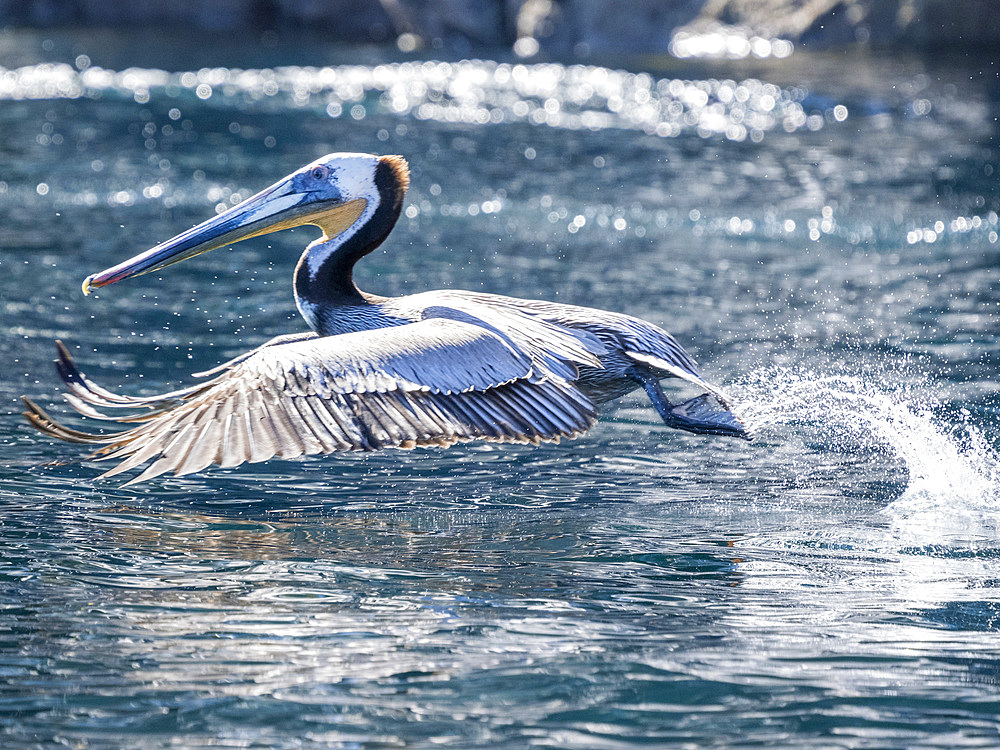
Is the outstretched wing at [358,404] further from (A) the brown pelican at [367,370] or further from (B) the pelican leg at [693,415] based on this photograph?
(B) the pelican leg at [693,415]

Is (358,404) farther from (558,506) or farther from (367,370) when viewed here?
(558,506)

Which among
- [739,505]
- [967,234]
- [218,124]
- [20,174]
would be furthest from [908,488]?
[218,124]

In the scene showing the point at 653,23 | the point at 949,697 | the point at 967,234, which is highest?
A: the point at 653,23

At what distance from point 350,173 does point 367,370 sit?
4.51ft

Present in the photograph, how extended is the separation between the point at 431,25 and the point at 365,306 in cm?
1688

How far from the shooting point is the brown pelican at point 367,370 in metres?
4.29

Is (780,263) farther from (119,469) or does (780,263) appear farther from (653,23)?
(653,23)

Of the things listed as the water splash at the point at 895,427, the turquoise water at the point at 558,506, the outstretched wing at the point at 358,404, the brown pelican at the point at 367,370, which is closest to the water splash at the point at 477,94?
the turquoise water at the point at 558,506

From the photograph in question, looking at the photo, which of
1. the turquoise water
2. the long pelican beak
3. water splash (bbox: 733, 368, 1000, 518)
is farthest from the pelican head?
water splash (bbox: 733, 368, 1000, 518)

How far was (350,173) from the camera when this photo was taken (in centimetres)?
550

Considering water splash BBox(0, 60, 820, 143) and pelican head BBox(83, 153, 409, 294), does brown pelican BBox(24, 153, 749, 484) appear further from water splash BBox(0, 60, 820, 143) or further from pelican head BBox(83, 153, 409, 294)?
water splash BBox(0, 60, 820, 143)

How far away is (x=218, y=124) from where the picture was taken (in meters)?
14.5

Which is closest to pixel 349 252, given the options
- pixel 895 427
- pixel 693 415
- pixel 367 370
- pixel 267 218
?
pixel 267 218

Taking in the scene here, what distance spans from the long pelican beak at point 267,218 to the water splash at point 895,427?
2.15 m
